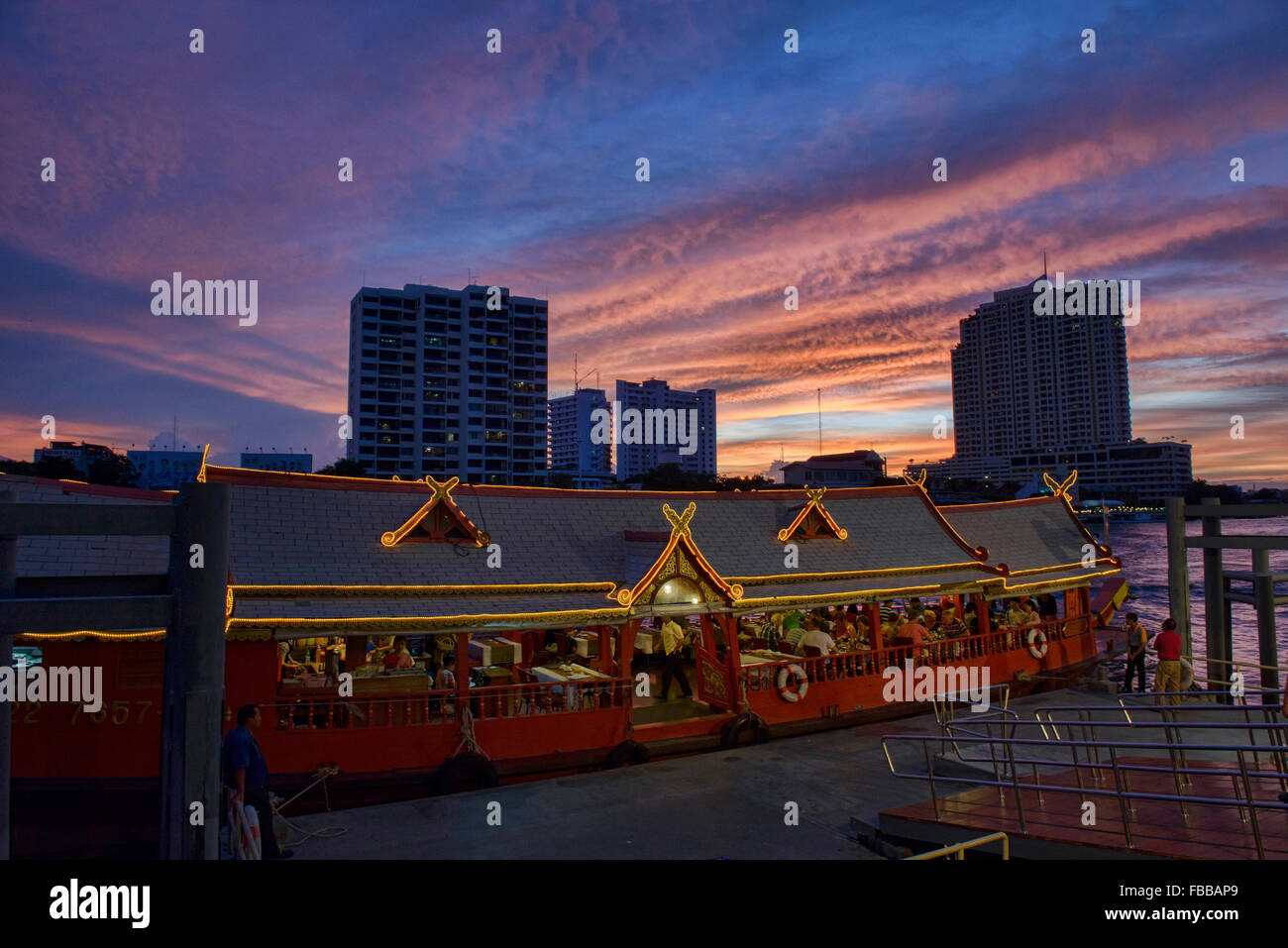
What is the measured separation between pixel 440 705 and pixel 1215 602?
1486 cm

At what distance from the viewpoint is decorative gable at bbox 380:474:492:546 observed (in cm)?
1380

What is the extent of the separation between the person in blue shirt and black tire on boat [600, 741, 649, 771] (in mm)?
5696

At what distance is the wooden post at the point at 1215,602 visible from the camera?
15.0 m

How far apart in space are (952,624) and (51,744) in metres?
18.6

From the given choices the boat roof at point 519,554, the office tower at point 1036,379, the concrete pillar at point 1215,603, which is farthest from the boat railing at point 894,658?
the office tower at point 1036,379

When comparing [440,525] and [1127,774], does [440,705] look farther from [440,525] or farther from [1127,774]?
[1127,774]

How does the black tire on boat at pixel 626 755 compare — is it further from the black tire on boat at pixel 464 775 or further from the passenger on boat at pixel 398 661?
the passenger on boat at pixel 398 661

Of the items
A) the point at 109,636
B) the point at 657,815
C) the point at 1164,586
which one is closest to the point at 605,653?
the point at 657,815

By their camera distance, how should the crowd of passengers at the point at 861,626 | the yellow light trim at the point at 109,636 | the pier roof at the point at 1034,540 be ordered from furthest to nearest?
the pier roof at the point at 1034,540 < the crowd of passengers at the point at 861,626 < the yellow light trim at the point at 109,636

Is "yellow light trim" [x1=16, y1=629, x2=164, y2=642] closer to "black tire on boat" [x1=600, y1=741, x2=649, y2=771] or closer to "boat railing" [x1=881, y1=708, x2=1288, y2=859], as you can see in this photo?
"black tire on boat" [x1=600, y1=741, x2=649, y2=771]

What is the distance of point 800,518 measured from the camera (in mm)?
17531

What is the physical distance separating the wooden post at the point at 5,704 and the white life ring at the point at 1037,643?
65.9 feet
